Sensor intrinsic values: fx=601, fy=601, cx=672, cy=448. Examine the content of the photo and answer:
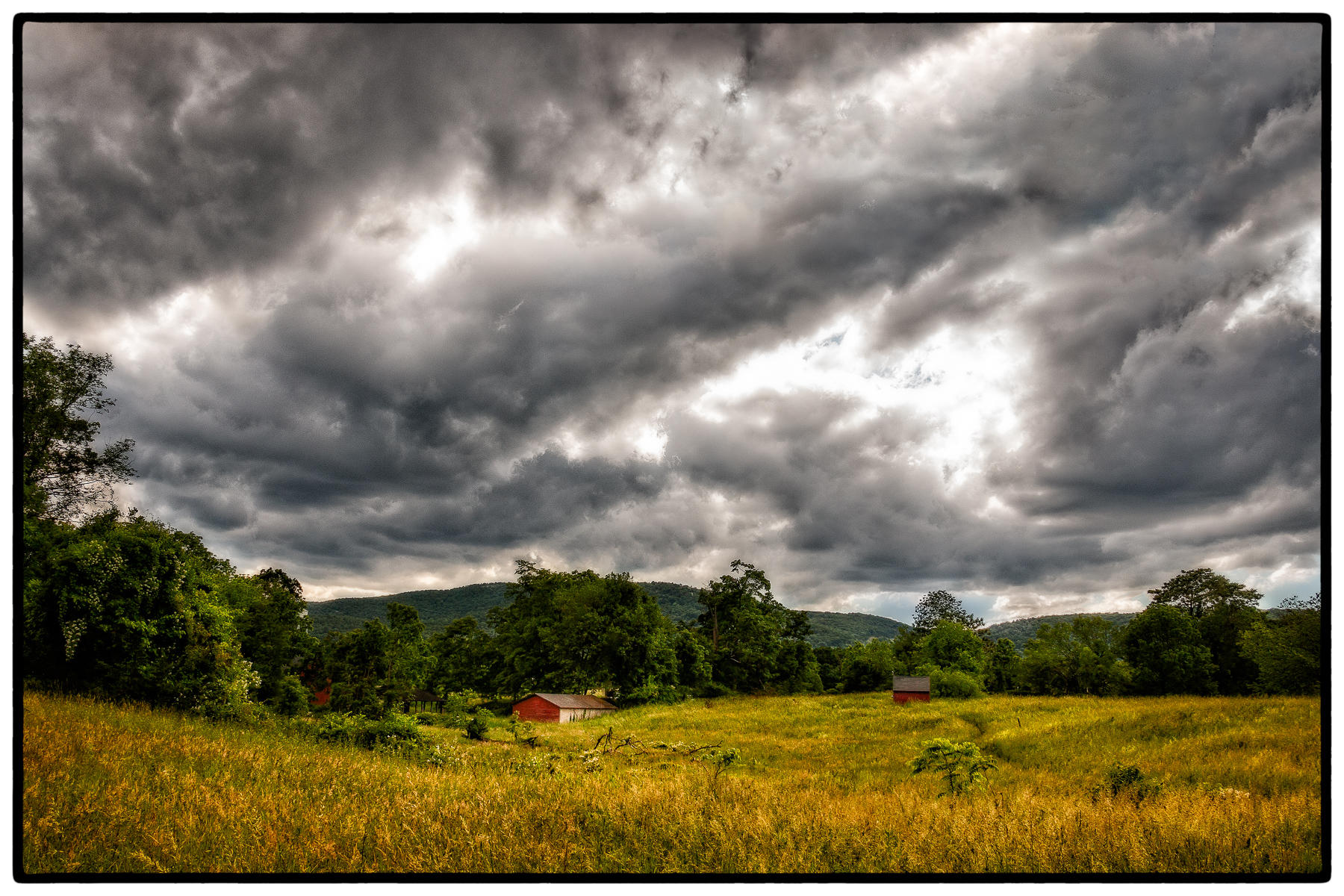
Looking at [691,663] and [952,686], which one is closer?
[952,686]

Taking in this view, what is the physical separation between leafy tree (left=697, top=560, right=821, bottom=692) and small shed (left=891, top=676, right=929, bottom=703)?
12.0m

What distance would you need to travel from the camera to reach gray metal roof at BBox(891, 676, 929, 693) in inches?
1875

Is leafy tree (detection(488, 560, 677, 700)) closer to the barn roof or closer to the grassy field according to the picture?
the barn roof

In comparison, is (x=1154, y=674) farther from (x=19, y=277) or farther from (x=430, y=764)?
(x=19, y=277)

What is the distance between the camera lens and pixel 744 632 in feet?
187

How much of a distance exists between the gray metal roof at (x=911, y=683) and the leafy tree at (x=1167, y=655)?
711 inches

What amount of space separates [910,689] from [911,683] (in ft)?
2.06

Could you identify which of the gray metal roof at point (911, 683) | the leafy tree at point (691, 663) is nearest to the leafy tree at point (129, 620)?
the leafy tree at point (691, 663)

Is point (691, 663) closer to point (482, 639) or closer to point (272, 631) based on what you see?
point (482, 639)

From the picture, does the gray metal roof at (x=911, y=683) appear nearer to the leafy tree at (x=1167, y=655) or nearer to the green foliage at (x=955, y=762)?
the leafy tree at (x=1167, y=655)

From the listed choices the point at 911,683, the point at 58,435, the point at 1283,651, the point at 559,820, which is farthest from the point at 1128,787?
the point at 911,683

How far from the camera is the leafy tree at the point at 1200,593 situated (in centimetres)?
5306

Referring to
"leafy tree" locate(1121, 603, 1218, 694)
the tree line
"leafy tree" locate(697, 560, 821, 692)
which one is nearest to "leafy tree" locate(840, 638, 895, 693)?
the tree line
